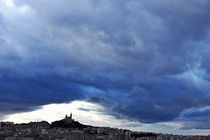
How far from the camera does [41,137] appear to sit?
643ft

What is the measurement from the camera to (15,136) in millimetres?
198125

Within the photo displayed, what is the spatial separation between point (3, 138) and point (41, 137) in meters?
20.4

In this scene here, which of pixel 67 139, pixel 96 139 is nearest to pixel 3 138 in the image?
pixel 67 139

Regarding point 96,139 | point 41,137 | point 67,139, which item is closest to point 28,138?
point 41,137

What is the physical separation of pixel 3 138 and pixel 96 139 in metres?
51.0

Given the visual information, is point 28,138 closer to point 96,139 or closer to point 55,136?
point 55,136

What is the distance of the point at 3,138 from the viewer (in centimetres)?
19338

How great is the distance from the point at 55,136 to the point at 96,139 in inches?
904

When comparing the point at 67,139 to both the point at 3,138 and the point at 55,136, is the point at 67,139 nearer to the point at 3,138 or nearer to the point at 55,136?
the point at 55,136

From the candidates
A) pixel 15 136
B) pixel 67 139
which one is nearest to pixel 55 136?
pixel 67 139

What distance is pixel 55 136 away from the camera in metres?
197

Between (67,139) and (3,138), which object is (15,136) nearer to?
(3,138)

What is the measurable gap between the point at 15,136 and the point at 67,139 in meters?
29.4

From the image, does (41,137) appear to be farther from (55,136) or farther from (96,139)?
(96,139)
